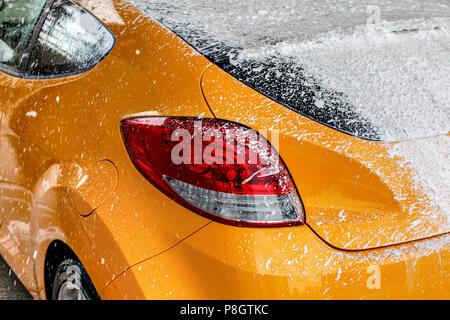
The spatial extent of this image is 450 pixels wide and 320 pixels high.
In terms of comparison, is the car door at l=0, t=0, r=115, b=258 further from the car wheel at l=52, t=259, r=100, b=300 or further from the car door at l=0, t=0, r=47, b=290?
the car wheel at l=52, t=259, r=100, b=300

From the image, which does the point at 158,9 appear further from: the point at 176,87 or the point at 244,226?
the point at 244,226

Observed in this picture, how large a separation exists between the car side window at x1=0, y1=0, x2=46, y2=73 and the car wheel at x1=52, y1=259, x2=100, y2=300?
958mm

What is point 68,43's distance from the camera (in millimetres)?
2152

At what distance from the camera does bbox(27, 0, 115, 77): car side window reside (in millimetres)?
1976

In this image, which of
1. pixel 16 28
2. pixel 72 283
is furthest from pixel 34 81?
pixel 72 283

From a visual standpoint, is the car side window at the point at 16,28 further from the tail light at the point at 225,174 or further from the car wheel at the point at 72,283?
the tail light at the point at 225,174

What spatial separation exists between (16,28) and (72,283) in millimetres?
1349

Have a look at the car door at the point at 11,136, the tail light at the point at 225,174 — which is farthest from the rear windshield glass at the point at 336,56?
the car door at the point at 11,136

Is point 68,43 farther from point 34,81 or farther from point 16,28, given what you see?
point 16,28

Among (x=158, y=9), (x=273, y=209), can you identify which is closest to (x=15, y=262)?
(x=158, y=9)

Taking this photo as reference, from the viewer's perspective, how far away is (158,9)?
6.53ft

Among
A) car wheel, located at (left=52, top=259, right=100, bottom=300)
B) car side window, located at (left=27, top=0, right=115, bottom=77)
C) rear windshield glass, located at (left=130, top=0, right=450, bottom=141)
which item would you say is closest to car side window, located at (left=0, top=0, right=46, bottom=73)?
car side window, located at (left=27, top=0, right=115, bottom=77)

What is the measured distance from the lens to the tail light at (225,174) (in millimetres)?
1491

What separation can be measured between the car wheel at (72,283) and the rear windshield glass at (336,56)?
0.82 m
